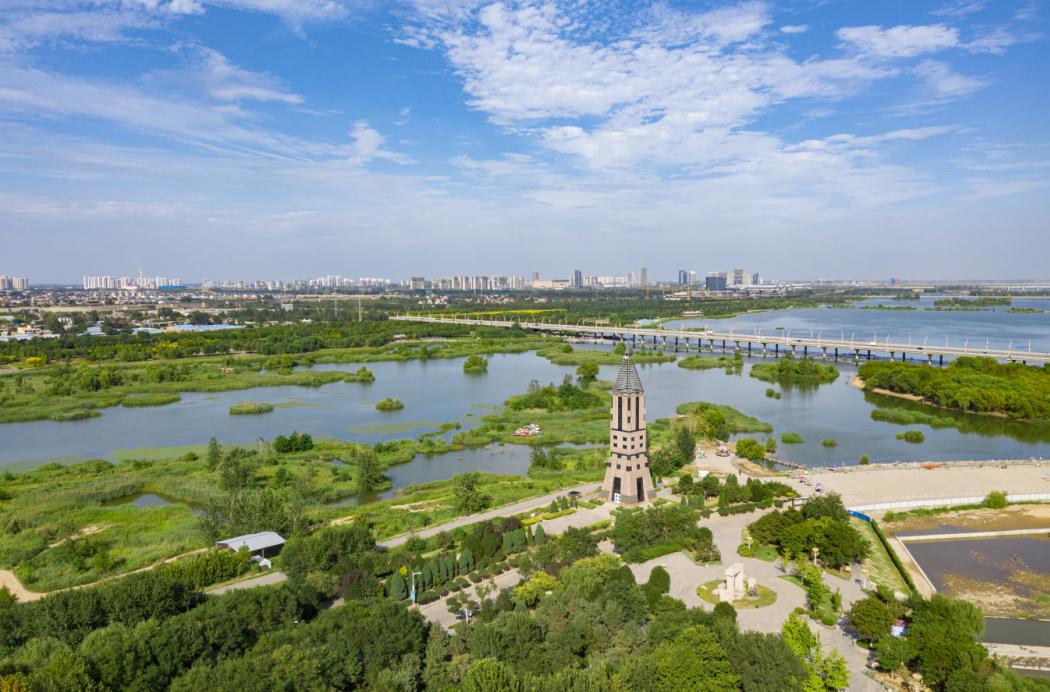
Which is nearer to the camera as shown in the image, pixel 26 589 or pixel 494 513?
pixel 26 589

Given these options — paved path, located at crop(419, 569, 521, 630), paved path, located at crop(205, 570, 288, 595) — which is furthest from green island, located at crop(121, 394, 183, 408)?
paved path, located at crop(419, 569, 521, 630)

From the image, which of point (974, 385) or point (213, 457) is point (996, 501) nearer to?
point (974, 385)

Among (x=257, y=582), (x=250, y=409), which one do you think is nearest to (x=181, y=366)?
(x=250, y=409)

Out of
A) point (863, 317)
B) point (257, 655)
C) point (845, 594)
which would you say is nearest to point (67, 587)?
point (257, 655)

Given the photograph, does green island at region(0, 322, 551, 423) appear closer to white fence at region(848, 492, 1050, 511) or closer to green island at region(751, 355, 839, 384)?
green island at region(751, 355, 839, 384)

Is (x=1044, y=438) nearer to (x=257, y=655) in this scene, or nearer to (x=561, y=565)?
(x=561, y=565)

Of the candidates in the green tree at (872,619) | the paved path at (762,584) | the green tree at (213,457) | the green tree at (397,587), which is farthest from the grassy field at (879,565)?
the green tree at (213,457)
